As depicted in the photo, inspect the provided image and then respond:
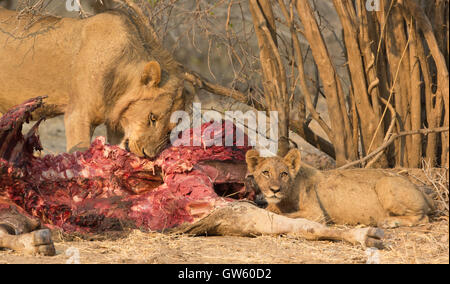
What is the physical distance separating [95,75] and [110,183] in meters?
1.76

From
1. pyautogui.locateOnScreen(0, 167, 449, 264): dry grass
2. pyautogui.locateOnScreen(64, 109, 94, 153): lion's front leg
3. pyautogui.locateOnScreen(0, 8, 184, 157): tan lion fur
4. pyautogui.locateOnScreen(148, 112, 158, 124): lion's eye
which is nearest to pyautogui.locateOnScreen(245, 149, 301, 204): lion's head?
pyautogui.locateOnScreen(0, 167, 449, 264): dry grass

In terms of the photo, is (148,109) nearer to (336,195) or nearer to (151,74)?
(151,74)

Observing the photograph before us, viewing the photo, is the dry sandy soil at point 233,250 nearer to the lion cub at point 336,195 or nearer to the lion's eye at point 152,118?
the lion cub at point 336,195

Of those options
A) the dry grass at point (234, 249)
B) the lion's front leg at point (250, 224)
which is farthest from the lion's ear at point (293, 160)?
the dry grass at point (234, 249)

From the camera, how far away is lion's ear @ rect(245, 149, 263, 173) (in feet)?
16.2

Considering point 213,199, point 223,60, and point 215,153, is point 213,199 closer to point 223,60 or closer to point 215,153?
point 215,153

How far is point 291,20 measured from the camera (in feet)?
20.0

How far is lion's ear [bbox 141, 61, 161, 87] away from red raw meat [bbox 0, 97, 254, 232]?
4.09ft

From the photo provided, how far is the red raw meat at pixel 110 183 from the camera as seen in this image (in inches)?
180

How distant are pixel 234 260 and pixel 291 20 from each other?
293 cm

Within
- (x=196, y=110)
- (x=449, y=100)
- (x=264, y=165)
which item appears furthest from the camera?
(x=196, y=110)

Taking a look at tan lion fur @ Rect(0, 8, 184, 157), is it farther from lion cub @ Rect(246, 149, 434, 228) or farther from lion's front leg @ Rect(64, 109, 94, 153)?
lion cub @ Rect(246, 149, 434, 228)

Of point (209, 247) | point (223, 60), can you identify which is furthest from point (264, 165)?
point (223, 60)

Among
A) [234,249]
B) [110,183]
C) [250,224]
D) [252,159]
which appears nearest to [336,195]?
[252,159]
